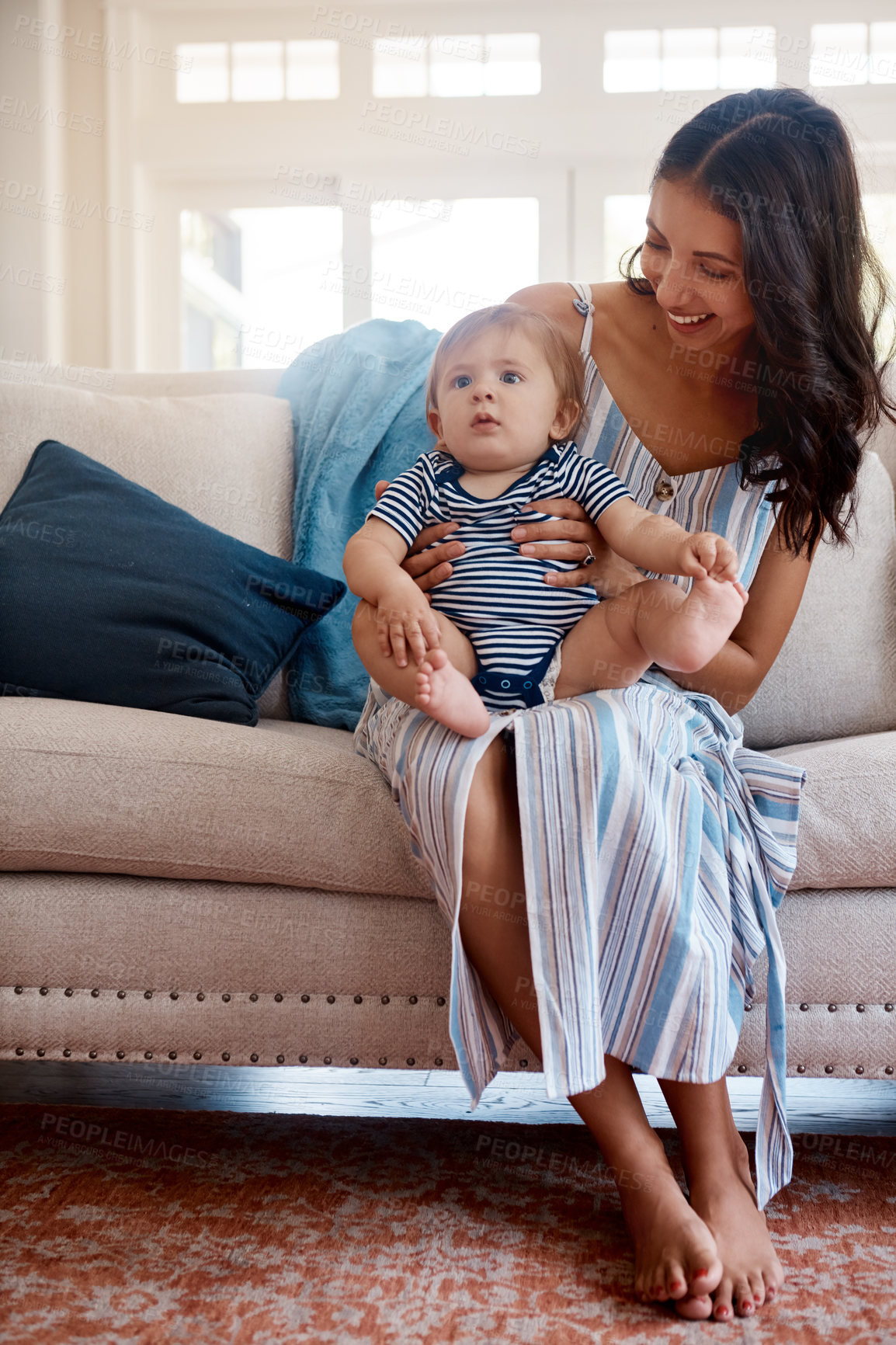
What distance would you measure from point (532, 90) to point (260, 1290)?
5.08 meters

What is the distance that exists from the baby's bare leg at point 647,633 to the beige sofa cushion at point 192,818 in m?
0.24

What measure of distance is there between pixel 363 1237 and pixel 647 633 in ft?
1.98

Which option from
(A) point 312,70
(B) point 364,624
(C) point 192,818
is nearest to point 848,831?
(B) point 364,624

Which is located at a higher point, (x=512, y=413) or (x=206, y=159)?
(x=206, y=159)

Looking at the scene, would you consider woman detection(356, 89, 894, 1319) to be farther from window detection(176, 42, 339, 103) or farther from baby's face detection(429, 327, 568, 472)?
window detection(176, 42, 339, 103)

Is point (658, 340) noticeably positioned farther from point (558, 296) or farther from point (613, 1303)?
point (613, 1303)

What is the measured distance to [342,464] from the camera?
1.64 meters

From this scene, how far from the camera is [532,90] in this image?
16.0ft

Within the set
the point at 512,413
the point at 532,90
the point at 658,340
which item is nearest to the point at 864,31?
the point at 532,90

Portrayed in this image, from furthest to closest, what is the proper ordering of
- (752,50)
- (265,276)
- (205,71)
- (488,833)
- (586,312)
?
(265,276), (205,71), (752,50), (586,312), (488,833)

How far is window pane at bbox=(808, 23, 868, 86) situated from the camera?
15.5 ft

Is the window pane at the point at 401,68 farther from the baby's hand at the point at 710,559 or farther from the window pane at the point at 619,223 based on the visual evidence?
the baby's hand at the point at 710,559

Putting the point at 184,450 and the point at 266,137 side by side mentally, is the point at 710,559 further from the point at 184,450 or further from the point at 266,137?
the point at 266,137

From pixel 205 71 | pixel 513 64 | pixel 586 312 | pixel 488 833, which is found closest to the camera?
pixel 488 833
